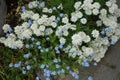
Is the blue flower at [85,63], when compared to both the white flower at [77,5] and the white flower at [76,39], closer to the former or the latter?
the white flower at [76,39]

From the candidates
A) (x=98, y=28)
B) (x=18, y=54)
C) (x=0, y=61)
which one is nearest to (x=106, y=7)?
(x=98, y=28)

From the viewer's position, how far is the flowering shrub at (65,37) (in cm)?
385

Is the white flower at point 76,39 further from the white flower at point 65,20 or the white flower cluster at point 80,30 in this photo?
the white flower at point 65,20

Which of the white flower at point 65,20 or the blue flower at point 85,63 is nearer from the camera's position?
the blue flower at point 85,63

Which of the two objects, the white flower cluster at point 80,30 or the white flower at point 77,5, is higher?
the white flower at point 77,5

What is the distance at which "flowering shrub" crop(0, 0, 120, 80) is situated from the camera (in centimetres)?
385

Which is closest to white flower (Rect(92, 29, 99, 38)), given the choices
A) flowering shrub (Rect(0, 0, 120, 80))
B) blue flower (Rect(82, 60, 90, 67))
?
flowering shrub (Rect(0, 0, 120, 80))

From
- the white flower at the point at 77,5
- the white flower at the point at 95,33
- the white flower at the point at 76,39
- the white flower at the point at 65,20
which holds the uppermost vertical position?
the white flower at the point at 77,5

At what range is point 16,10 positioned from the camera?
480 centimetres

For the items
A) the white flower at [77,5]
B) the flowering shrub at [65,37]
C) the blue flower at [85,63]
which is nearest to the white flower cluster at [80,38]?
the flowering shrub at [65,37]

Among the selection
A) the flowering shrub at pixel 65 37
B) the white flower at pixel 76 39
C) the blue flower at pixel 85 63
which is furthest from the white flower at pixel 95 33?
the blue flower at pixel 85 63

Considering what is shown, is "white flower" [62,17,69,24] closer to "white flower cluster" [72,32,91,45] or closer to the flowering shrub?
the flowering shrub

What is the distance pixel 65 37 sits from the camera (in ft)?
12.9

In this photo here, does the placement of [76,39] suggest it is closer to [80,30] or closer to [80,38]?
[80,38]
